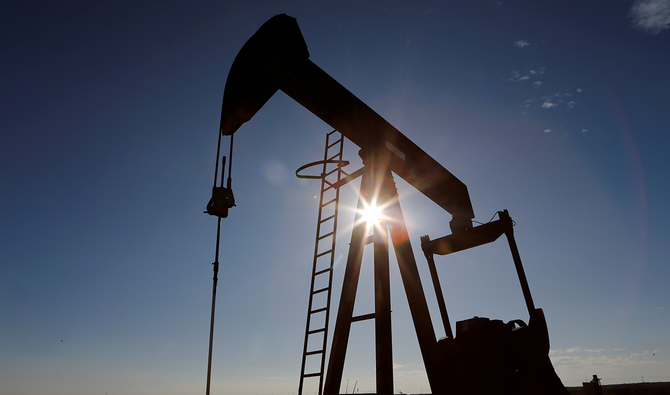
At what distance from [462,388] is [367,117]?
12.2 feet

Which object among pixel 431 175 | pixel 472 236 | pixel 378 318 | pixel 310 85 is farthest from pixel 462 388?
pixel 310 85

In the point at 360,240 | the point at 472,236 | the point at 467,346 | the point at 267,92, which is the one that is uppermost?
the point at 267,92

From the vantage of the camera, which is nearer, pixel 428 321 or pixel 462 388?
pixel 462 388

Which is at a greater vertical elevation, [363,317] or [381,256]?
[381,256]

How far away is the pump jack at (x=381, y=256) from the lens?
4309mm

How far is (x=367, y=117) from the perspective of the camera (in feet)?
17.6

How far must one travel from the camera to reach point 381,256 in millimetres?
5043

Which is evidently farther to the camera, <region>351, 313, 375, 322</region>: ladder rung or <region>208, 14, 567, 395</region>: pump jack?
<region>351, 313, 375, 322</region>: ladder rung

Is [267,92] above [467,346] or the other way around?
above

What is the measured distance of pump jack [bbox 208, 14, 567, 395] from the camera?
14.1ft

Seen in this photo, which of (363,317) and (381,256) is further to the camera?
(381,256)

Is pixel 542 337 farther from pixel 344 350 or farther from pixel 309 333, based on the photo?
pixel 309 333

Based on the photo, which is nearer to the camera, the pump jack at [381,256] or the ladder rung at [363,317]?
the pump jack at [381,256]

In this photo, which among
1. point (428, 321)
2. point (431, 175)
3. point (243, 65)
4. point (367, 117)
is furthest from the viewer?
point (431, 175)
